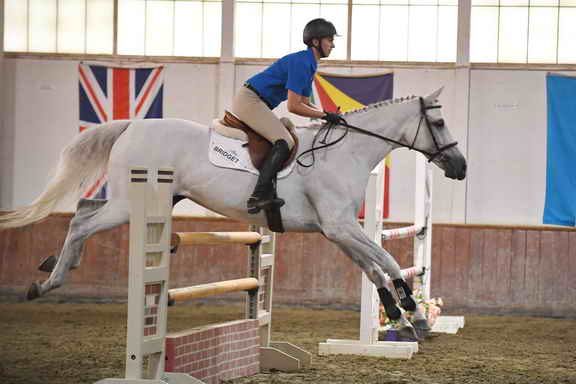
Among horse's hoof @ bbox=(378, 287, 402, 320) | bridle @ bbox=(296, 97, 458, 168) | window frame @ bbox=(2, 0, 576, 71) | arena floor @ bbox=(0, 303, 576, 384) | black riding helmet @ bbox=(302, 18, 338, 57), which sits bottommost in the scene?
arena floor @ bbox=(0, 303, 576, 384)

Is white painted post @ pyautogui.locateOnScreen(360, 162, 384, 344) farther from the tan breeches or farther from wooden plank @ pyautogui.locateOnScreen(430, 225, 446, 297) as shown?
wooden plank @ pyautogui.locateOnScreen(430, 225, 446, 297)

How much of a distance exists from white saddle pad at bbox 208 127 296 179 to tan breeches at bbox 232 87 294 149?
5.0 inches

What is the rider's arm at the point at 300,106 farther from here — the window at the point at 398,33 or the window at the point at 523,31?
the window at the point at 523,31

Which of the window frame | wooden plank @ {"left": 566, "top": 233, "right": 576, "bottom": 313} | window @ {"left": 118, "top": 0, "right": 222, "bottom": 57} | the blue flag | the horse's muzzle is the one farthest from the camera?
window @ {"left": 118, "top": 0, "right": 222, "bottom": 57}

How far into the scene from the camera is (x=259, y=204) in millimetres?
4852

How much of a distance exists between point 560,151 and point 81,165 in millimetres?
7647

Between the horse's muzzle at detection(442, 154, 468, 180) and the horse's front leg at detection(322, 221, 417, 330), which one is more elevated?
the horse's muzzle at detection(442, 154, 468, 180)

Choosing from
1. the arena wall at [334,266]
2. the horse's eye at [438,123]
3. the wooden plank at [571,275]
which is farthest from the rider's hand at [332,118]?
the wooden plank at [571,275]

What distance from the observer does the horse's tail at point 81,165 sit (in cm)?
507

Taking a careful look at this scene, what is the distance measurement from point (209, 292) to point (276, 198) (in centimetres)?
67

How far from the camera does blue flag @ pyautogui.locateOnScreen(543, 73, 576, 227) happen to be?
11.1 metres

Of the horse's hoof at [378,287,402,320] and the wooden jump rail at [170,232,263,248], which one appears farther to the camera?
the horse's hoof at [378,287,402,320]

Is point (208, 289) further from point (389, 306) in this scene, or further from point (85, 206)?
point (389, 306)

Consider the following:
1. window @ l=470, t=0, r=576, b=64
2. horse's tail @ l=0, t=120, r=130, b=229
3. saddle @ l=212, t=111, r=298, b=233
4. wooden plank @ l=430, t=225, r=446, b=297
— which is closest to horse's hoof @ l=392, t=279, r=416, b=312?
saddle @ l=212, t=111, r=298, b=233
